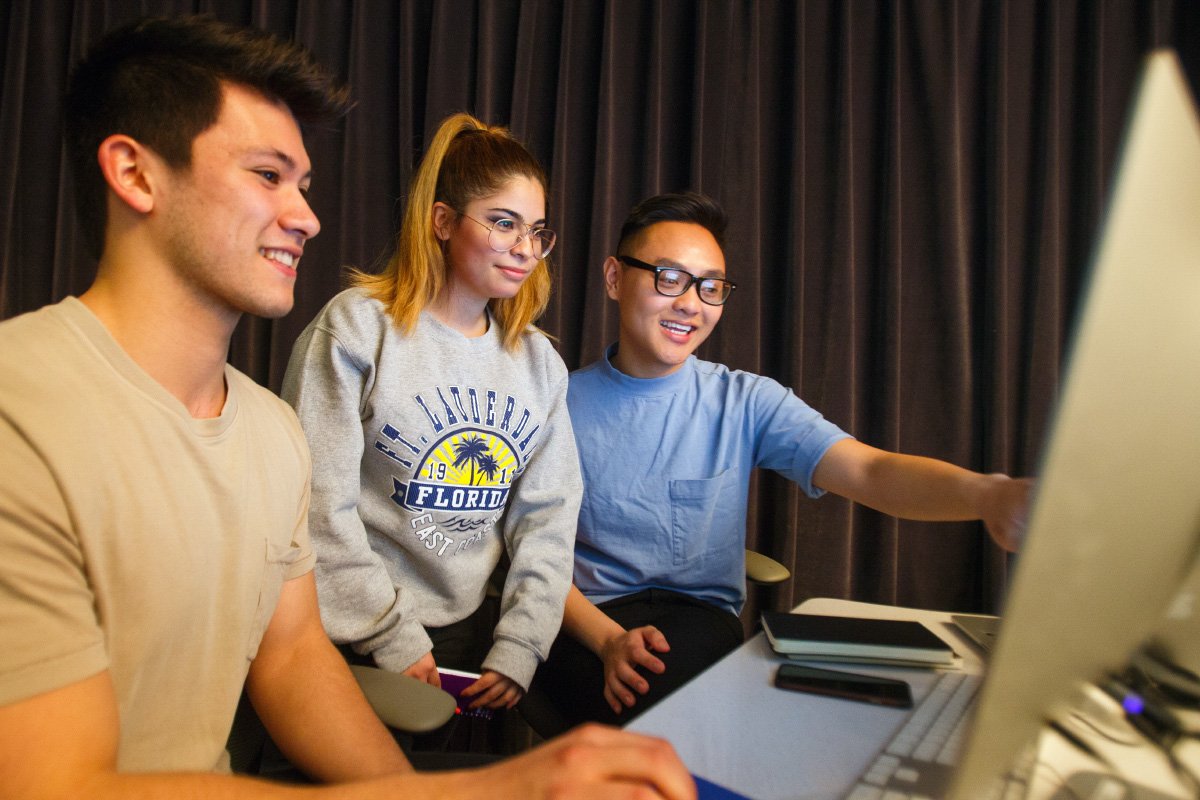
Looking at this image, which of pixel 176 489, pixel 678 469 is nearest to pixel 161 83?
pixel 176 489

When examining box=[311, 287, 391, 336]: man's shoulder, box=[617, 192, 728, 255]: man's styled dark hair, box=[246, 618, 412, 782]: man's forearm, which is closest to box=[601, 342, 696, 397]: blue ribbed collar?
box=[617, 192, 728, 255]: man's styled dark hair

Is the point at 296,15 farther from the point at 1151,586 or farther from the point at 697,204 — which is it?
the point at 1151,586

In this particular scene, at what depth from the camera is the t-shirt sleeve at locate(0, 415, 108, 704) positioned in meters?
0.58

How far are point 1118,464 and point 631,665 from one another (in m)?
1.04

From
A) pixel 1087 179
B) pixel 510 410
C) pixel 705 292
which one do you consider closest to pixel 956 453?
pixel 1087 179

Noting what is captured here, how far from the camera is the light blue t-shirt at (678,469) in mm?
1572

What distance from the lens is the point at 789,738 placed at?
0.74 m

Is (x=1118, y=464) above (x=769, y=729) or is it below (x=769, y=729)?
above

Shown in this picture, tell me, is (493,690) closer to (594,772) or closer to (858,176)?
(594,772)

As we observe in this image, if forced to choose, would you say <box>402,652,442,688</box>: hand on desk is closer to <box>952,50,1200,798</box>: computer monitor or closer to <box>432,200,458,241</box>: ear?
<box>432,200,458,241</box>: ear

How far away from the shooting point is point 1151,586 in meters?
0.43

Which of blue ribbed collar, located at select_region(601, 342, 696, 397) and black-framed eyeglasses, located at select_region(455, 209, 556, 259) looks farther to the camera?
blue ribbed collar, located at select_region(601, 342, 696, 397)

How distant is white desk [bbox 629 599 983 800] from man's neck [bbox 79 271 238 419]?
0.69m

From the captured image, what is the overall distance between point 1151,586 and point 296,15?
3.19 meters
